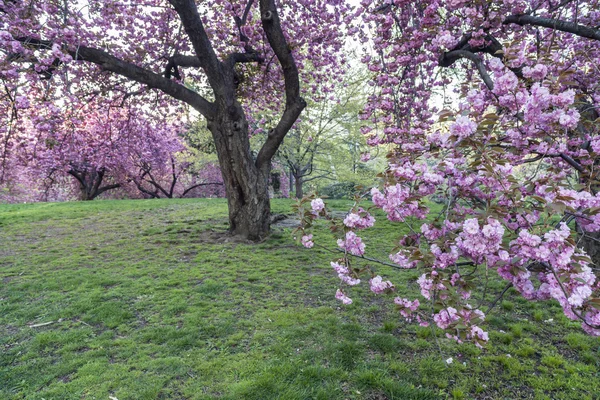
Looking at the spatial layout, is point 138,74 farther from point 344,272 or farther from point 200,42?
point 344,272

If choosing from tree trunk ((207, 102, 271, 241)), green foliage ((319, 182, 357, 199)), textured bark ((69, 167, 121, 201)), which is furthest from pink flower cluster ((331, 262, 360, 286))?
textured bark ((69, 167, 121, 201))

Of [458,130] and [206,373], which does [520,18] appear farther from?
[206,373]

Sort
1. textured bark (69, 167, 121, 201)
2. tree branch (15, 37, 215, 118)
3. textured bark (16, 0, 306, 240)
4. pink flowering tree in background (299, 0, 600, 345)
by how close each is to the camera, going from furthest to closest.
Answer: textured bark (69, 167, 121, 201) < textured bark (16, 0, 306, 240) < tree branch (15, 37, 215, 118) < pink flowering tree in background (299, 0, 600, 345)

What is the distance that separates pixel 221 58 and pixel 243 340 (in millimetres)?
6367

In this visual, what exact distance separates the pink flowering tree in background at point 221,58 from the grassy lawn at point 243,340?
Answer: 2.28 metres

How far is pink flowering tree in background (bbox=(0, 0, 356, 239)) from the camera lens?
529 centimetres

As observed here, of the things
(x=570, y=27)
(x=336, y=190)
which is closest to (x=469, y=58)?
(x=570, y=27)

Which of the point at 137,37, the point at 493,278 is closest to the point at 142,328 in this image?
the point at 493,278

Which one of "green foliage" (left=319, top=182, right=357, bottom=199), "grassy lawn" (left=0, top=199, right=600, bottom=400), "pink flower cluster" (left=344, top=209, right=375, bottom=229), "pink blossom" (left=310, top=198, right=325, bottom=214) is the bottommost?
"grassy lawn" (left=0, top=199, right=600, bottom=400)

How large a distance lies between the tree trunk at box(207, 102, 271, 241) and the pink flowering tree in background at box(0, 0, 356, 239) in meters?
0.02

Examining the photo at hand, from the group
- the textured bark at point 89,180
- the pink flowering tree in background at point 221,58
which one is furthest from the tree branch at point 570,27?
the textured bark at point 89,180

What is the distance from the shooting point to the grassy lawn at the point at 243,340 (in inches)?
105

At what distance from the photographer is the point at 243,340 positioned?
334 centimetres

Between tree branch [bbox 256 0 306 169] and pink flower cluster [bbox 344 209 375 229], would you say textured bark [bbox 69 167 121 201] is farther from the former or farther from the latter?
pink flower cluster [bbox 344 209 375 229]
